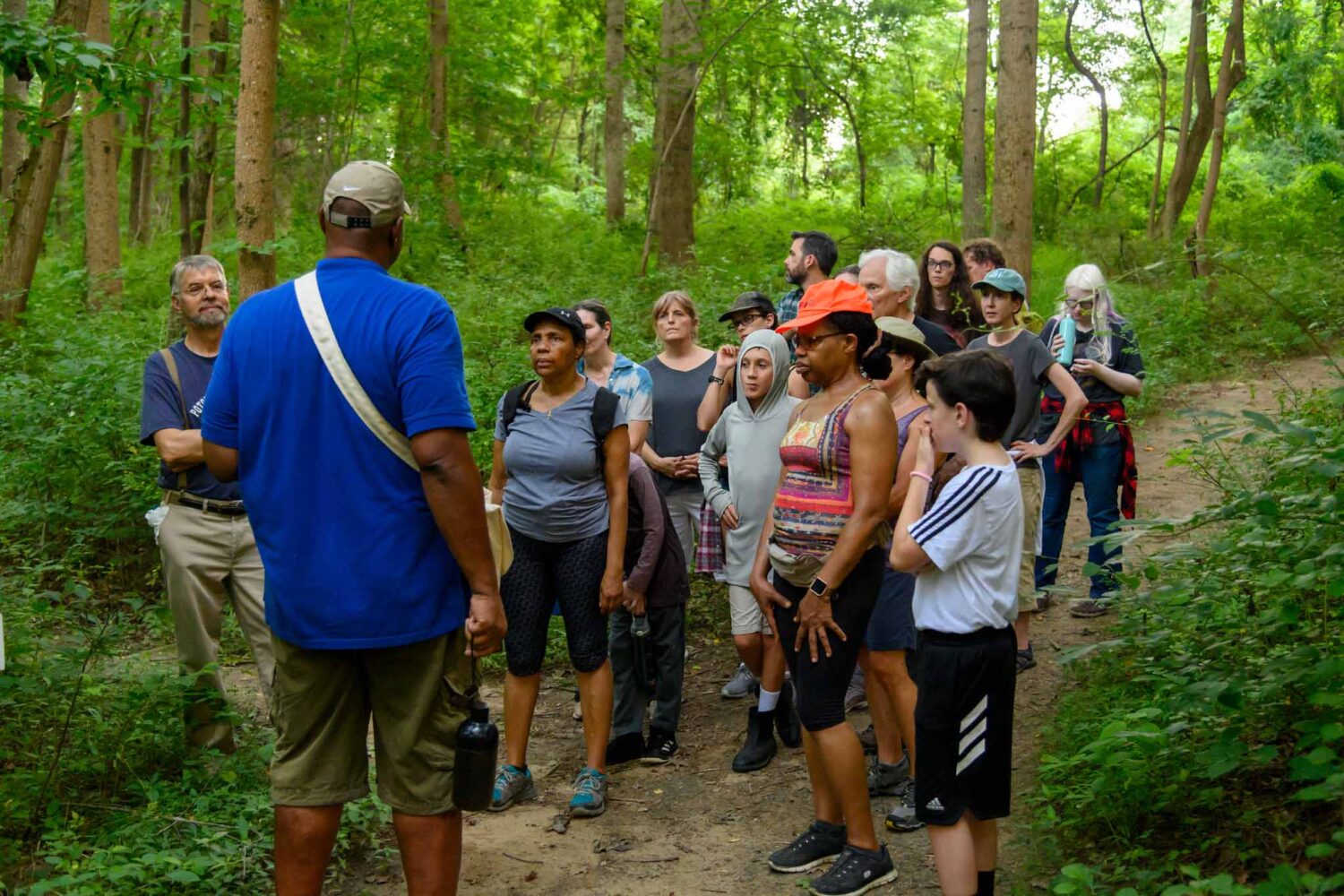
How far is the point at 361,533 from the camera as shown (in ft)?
10.8

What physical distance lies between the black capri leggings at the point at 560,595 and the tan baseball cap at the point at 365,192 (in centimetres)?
229

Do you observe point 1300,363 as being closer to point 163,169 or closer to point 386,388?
point 386,388

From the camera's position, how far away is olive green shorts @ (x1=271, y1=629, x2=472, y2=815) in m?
3.45

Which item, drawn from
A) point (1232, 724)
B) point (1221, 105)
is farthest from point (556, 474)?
point (1221, 105)

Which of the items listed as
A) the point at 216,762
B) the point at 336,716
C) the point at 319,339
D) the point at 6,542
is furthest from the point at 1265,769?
the point at 6,542

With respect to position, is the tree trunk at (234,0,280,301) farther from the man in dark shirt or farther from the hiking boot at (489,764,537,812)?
the man in dark shirt

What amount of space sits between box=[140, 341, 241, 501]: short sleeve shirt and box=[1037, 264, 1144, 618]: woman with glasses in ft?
15.2

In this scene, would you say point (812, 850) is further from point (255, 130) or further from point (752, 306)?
point (255, 130)

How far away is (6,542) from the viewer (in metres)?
7.11

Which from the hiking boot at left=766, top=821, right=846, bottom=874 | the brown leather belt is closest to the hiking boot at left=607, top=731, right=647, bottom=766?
the hiking boot at left=766, top=821, right=846, bottom=874

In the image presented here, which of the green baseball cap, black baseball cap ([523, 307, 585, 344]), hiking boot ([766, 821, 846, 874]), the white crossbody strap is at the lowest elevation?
hiking boot ([766, 821, 846, 874])

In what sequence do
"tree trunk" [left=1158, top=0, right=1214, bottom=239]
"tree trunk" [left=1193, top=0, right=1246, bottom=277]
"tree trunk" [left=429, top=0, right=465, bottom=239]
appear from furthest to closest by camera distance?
1. "tree trunk" [left=1158, top=0, right=1214, bottom=239]
2. "tree trunk" [left=429, top=0, right=465, bottom=239]
3. "tree trunk" [left=1193, top=0, right=1246, bottom=277]

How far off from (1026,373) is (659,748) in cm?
285

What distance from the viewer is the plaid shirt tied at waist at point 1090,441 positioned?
276 inches
